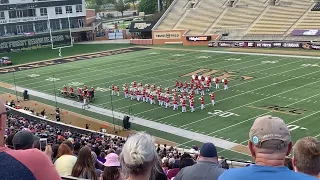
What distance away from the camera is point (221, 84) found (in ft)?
89.7

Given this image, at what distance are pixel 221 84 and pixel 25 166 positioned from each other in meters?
25.2

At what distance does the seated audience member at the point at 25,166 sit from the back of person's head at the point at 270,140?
1.30 m

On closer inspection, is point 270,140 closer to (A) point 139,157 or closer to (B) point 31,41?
(A) point 139,157

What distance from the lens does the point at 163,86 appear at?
2814cm

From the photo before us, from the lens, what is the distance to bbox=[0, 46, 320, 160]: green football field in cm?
1953

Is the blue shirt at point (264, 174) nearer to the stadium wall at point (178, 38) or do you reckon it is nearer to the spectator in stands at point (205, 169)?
the spectator in stands at point (205, 169)

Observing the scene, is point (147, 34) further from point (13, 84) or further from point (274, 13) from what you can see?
point (13, 84)

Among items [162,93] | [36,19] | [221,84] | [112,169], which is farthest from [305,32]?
[112,169]

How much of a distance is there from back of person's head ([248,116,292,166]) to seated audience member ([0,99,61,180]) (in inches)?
51.2

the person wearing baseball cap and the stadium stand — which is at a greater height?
the person wearing baseball cap

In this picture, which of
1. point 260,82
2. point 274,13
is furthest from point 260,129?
point 274,13

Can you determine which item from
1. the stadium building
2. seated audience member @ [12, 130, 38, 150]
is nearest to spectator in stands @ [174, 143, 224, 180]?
seated audience member @ [12, 130, 38, 150]

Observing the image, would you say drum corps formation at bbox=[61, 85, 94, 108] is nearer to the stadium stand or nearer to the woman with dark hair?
the woman with dark hair

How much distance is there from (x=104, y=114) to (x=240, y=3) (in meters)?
37.3
